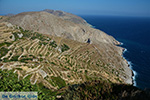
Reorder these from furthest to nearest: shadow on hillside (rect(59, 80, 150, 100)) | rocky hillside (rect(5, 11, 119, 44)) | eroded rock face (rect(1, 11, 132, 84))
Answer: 1. rocky hillside (rect(5, 11, 119, 44))
2. eroded rock face (rect(1, 11, 132, 84))
3. shadow on hillside (rect(59, 80, 150, 100))

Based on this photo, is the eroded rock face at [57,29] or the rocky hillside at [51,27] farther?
the rocky hillside at [51,27]

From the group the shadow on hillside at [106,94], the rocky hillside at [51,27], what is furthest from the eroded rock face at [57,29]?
the shadow on hillside at [106,94]

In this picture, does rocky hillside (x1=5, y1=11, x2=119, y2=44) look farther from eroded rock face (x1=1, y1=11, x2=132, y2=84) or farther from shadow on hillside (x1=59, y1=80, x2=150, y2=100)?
shadow on hillside (x1=59, y1=80, x2=150, y2=100)

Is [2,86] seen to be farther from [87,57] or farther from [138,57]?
[138,57]

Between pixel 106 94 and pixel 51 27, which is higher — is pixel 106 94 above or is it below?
below

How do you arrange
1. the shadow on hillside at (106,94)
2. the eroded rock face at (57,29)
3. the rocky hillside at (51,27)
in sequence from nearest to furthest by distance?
the shadow on hillside at (106,94)
the eroded rock face at (57,29)
the rocky hillside at (51,27)

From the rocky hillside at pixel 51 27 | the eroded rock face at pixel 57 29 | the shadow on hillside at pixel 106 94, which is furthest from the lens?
the rocky hillside at pixel 51 27

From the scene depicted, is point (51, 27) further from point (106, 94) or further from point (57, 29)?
point (106, 94)

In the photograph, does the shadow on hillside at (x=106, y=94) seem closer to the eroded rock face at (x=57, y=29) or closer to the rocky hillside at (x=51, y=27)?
the eroded rock face at (x=57, y=29)

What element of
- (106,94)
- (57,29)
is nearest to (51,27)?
(57,29)

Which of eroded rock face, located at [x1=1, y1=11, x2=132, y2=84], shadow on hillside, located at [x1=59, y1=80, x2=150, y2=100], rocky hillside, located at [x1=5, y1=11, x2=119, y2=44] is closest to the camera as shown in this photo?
shadow on hillside, located at [x1=59, y1=80, x2=150, y2=100]

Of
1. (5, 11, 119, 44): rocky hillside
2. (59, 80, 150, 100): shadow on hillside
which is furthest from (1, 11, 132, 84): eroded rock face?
(59, 80, 150, 100): shadow on hillside

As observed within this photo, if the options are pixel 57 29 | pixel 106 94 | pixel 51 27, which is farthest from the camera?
pixel 57 29
